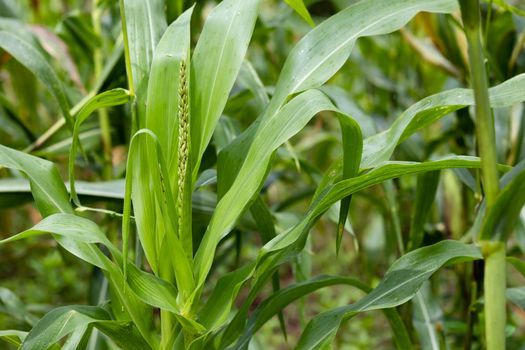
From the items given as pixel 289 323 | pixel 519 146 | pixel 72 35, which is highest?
pixel 72 35

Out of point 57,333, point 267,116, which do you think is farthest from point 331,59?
point 57,333

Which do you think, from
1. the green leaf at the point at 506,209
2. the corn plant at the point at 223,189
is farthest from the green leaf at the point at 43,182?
the green leaf at the point at 506,209

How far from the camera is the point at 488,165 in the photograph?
0.55 m

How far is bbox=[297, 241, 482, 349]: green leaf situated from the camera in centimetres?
65

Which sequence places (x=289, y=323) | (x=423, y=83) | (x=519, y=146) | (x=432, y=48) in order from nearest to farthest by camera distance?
(x=519, y=146) → (x=432, y=48) → (x=423, y=83) → (x=289, y=323)

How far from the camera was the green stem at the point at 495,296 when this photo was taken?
0.57 m

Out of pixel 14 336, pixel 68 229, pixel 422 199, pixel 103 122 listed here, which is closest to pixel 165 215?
pixel 68 229

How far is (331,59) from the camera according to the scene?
0.72 m

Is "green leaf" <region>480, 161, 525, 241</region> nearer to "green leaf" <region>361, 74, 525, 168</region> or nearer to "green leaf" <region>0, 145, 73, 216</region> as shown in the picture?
"green leaf" <region>361, 74, 525, 168</region>

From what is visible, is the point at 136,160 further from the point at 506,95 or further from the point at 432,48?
the point at 432,48

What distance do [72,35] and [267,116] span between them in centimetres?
61

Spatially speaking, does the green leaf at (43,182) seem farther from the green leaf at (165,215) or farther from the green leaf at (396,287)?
the green leaf at (396,287)

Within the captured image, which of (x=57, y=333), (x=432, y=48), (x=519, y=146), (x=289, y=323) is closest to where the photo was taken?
(x=57, y=333)

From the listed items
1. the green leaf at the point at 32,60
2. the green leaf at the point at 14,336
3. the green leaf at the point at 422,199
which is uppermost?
the green leaf at the point at 32,60
